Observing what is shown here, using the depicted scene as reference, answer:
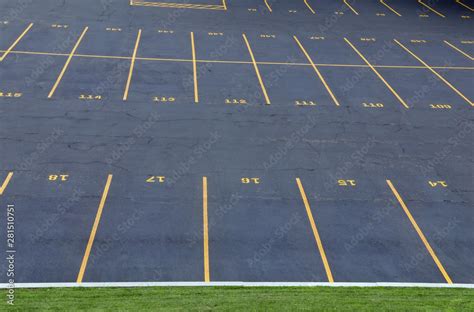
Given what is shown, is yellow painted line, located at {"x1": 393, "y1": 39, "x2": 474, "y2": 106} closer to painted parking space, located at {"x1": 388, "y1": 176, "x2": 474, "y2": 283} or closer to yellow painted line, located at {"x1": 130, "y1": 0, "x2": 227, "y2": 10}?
painted parking space, located at {"x1": 388, "y1": 176, "x2": 474, "y2": 283}

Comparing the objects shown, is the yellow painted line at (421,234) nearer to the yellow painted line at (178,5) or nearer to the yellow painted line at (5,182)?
the yellow painted line at (5,182)

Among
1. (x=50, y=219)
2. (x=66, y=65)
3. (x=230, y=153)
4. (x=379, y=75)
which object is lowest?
(x=50, y=219)

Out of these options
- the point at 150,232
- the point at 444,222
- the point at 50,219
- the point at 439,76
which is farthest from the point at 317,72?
the point at 50,219

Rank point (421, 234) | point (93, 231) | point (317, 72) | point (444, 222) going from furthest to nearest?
1. point (317, 72)
2. point (444, 222)
3. point (421, 234)
4. point (93, 231)

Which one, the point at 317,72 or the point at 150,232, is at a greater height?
the point at 317,72

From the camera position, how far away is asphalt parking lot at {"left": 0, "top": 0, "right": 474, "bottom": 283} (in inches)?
426

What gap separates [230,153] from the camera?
1471cm

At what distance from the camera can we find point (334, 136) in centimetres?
1596

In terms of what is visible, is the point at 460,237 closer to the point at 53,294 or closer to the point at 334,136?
the point at 334,136

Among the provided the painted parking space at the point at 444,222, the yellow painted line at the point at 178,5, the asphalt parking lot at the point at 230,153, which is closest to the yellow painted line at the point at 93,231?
the asphalt parking lot at the point at 230,153

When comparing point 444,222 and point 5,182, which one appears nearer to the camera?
point 444,222

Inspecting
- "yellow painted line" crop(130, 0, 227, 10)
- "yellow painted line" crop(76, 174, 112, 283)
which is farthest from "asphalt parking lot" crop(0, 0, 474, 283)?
"yellow painted line" crop(130, 0, 227, 10)

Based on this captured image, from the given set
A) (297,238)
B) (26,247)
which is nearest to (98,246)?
(26,247)

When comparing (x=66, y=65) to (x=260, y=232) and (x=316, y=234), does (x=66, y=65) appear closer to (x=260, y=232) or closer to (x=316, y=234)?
(x=260, y=232)
